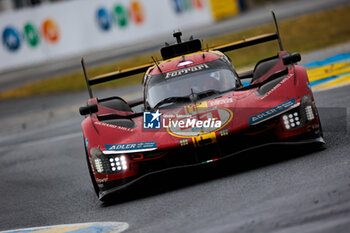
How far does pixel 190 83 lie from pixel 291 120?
5.49 ft

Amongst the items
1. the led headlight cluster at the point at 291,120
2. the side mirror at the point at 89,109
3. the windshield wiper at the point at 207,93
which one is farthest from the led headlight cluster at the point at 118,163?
the led headlight cluster at the point at 291,120

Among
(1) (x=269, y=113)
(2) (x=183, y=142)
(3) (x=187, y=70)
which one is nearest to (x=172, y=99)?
(3) (x=187, y=70)

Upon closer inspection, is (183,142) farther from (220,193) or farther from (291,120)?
(291,120)

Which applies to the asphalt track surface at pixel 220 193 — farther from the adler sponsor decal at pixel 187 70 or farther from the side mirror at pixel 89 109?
the adler sponsor decal at pixel 187 70

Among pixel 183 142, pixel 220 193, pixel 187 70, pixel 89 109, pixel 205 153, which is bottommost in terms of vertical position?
pixel 220 193

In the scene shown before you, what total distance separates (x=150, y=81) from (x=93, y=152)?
1.90m

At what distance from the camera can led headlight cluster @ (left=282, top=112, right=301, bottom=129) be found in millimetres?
7285

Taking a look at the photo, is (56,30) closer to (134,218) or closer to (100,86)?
(100,86)

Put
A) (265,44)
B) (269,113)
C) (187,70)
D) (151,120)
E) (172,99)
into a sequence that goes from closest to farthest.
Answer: (269,113) < (151,120) < (172,99) < (187,70) < (265,44)

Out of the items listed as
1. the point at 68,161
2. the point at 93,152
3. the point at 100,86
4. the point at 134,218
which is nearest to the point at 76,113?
the point at 100,86

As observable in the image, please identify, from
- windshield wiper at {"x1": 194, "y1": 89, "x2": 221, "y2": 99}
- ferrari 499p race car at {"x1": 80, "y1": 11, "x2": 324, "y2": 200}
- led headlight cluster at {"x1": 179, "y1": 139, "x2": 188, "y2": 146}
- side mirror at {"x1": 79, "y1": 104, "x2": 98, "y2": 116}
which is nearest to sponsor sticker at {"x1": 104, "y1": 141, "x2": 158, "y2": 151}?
ferrari 499p race car at {"x1": 80, "y1": 11, "x2": 324, "y2": 200}

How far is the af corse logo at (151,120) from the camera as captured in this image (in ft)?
25.0

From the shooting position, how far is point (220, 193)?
662cm

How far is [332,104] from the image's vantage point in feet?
34.6
